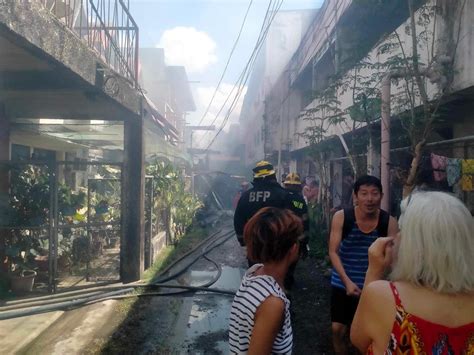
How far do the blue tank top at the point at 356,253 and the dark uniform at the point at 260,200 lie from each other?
51.7 inches

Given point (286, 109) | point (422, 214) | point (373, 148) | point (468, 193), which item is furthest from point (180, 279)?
point (286, 109)

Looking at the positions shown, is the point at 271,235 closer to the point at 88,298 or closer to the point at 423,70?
the point at 423,70

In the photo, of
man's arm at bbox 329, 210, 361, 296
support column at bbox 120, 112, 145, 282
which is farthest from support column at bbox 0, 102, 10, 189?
man's arm at bbox 329, 210, 361, 296

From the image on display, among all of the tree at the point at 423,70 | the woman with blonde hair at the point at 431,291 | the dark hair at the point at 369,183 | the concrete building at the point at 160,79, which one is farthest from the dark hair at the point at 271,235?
the concrete building at the point at 160,79

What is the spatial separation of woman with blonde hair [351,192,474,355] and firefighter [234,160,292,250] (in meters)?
2.90

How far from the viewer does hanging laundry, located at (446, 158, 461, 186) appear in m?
4.30

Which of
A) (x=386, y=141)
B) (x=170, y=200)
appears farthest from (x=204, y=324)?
(x=170, y=200)

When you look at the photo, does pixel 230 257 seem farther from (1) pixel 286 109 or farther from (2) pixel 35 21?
(1) pixel 286 109

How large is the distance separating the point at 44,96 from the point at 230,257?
561cm

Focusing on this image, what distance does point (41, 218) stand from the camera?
6547mm

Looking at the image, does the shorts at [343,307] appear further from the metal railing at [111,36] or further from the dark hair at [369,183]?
the metal railing at [111,36]

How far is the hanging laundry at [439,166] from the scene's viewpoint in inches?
183

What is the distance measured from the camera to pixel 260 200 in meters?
4.57

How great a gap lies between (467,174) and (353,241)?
1725 millimetres
